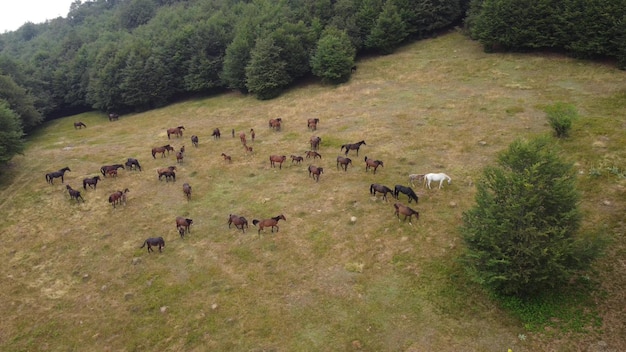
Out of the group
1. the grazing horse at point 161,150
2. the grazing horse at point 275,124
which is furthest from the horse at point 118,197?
the grazing horse at point 275,124

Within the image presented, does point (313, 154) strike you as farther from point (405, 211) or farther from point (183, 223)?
point (183, 223)

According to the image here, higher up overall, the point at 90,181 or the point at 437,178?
the point at 90,181

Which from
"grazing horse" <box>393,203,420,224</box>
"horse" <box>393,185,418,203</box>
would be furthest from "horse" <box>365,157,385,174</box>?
"grazing horse" <box>393,203,420,224</box>

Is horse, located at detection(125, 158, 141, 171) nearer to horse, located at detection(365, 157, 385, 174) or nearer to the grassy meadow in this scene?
the grassy meadow

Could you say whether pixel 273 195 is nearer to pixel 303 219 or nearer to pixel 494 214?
pixel 303 219

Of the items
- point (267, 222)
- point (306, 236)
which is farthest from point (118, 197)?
point (306, 236)

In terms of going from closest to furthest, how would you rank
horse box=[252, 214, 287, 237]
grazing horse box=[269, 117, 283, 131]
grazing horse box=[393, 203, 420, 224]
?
grazing horse box=[393, 203, 420, 224] → horse box=[252, 214, 287, 237] → grazing horse box=[269, 117, 283, 131]
